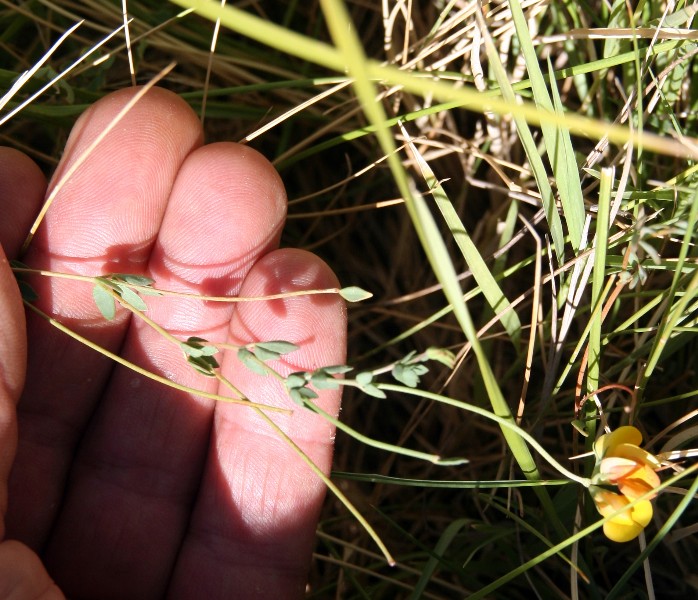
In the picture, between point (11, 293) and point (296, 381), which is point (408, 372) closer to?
point (296, 381)

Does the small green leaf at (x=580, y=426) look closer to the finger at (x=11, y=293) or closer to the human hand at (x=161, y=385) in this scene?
the human hand at (x=161, y=385)

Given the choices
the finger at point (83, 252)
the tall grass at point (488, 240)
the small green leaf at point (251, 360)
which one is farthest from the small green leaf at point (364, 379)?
the finger at point (83, 252)

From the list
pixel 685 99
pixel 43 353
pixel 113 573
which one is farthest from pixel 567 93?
pixel 113 573

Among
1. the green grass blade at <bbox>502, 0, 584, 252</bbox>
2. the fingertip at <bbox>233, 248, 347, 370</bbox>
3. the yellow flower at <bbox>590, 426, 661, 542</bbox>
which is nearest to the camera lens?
the yellow flower at <bbox>590, 426, 661, 542</bbox>

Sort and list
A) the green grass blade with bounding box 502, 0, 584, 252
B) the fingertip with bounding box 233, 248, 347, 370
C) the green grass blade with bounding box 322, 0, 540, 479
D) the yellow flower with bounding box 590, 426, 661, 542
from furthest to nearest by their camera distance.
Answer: the fingertip with bounding box 233, 248, 347, 370, the green grass blade with bounding box 502, 0, 584, 252, the yellow flower with bounding box 590, 426, 661, 542, the green grass blade with bounding box 322, 0, 540, 479

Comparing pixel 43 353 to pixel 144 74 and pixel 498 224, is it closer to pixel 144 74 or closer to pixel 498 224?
pixel 144 74

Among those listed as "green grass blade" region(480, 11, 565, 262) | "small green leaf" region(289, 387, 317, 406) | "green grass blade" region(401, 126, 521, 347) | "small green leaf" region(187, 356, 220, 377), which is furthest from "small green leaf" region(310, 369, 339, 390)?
"green grass blade" region(480, 11, 565, 262)

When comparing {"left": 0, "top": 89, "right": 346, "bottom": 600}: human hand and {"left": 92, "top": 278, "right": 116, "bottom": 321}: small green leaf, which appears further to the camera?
{"left": 0, "top": 89, "right": 346, "bottom": 600}: human hand

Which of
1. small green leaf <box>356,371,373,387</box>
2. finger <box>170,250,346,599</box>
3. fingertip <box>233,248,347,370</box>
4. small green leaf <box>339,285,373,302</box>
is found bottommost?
finger <box>170,250,346,599</box>

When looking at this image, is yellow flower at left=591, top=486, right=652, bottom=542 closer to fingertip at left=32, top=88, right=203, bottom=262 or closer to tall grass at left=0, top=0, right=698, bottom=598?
tall grass at left=0, top=0, right=698, bottom=598
